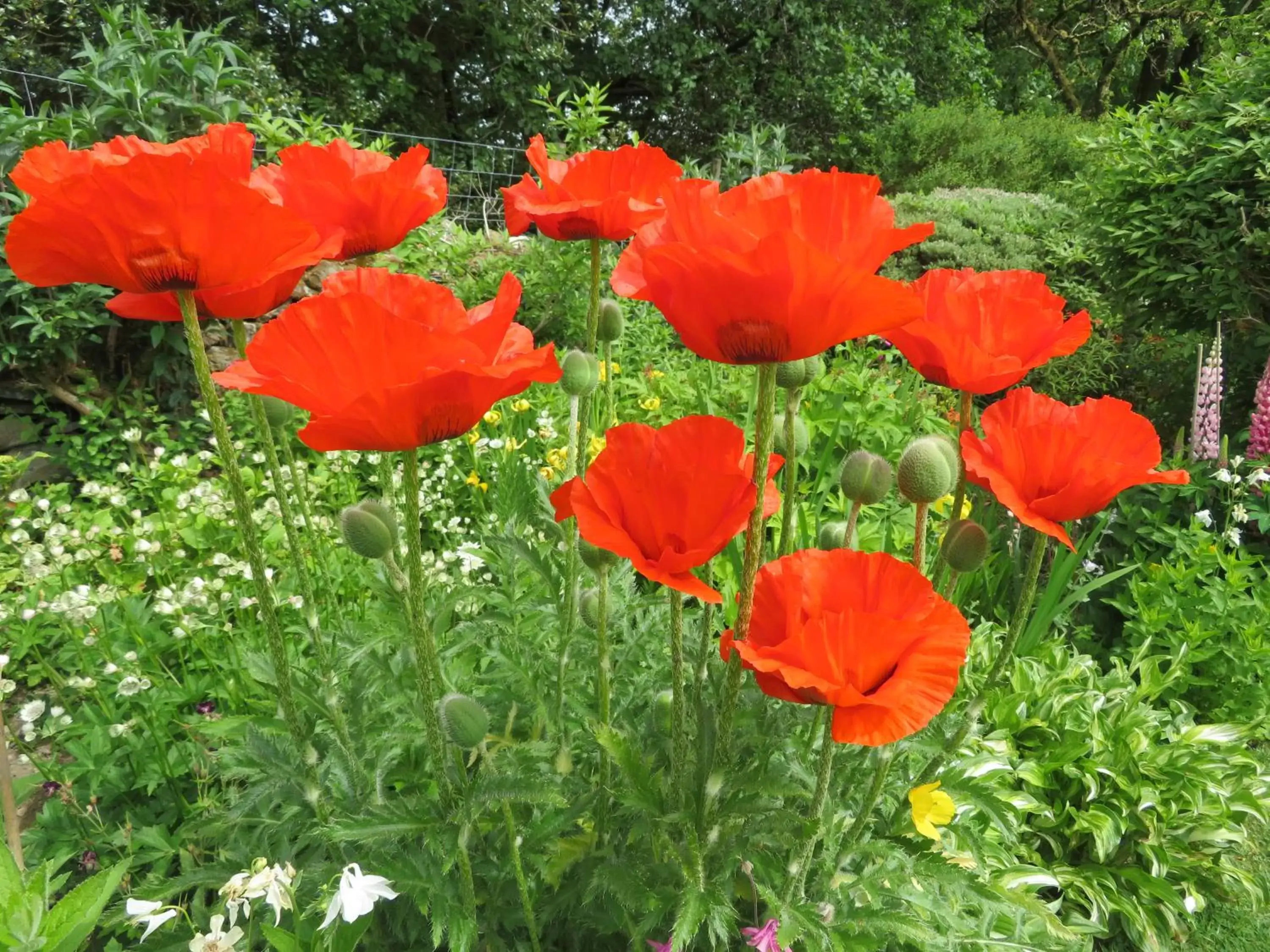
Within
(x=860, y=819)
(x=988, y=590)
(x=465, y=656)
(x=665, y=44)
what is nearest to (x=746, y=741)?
(x=860, y=819)

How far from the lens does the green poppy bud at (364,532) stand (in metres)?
0.89

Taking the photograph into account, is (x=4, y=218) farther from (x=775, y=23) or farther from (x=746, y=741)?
(x=775, y=23)

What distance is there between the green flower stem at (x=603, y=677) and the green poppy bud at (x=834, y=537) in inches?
13.0

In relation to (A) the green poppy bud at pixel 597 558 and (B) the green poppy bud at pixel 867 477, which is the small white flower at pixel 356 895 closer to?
(A) the green poppy bud at pixel 597 558

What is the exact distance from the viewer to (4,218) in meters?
3.17

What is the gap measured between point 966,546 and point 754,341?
46 cm

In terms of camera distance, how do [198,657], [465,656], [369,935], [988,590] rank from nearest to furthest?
[369,935], [465,656], [198,657], [988,590]

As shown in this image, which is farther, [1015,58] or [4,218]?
[1015,58]

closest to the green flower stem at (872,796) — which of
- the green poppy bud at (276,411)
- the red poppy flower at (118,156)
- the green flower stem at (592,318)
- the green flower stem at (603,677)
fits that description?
the green flower stem at (603,677)

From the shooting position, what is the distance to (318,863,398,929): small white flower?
2.76 feet

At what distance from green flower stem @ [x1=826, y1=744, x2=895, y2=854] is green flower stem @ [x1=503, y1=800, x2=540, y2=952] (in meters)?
0.43

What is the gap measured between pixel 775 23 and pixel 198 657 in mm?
12086

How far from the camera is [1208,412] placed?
334cm

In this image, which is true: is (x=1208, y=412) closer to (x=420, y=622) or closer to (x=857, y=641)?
(x=857, y=641)
